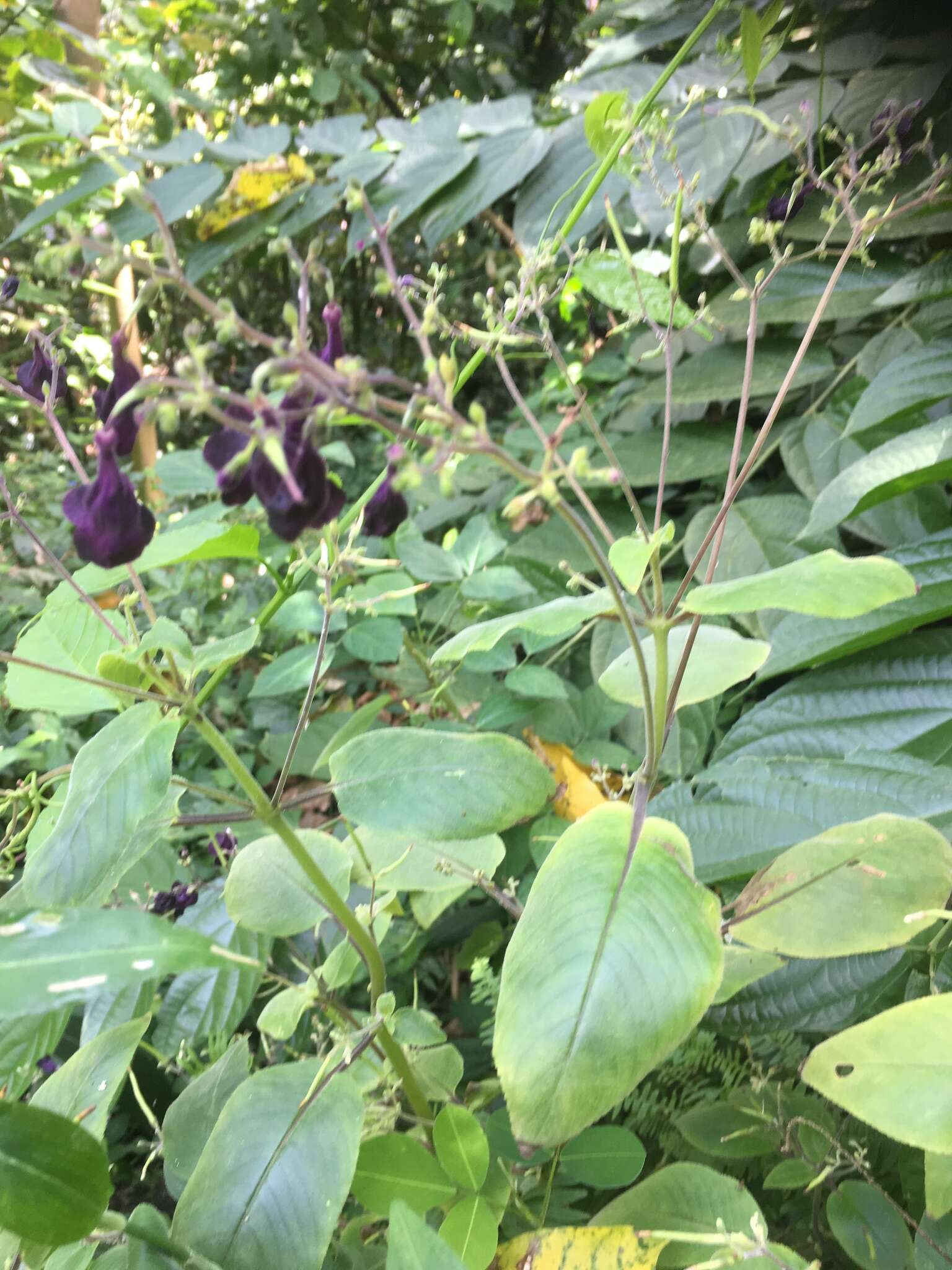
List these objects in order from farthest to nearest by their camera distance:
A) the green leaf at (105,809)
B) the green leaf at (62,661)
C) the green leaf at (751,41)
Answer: the green leaf at (751,41)
the green leaf at (62,661)
the green leaf at (105,809)

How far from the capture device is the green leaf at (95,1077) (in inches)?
14.8

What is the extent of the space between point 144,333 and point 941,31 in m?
2.13

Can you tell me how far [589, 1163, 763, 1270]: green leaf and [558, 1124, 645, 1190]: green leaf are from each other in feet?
0.05

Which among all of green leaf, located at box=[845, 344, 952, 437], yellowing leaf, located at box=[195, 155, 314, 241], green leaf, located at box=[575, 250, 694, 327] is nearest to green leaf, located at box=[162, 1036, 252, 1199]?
green leaf, located at box=[575, 250, 694, 327]

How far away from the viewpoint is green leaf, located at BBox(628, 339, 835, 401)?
0.90 metres

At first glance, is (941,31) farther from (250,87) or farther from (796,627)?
(250,87)

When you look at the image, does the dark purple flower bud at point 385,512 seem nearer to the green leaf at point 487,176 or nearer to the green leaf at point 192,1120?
the green leaf at point 192,1120

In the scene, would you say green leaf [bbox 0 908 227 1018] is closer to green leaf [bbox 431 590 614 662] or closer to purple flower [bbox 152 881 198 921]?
green leaf [bbox 431 590 614 662]

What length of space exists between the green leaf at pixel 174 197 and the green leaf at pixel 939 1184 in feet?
3.63

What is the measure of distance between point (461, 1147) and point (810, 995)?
24 cm

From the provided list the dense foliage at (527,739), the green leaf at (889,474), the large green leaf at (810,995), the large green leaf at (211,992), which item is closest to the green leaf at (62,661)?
the dense foliage at (527,739)

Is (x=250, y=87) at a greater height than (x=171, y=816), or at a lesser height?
greater

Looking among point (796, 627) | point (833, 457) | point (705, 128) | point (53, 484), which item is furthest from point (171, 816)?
point (53, 484)

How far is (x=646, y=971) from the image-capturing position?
281 mm
